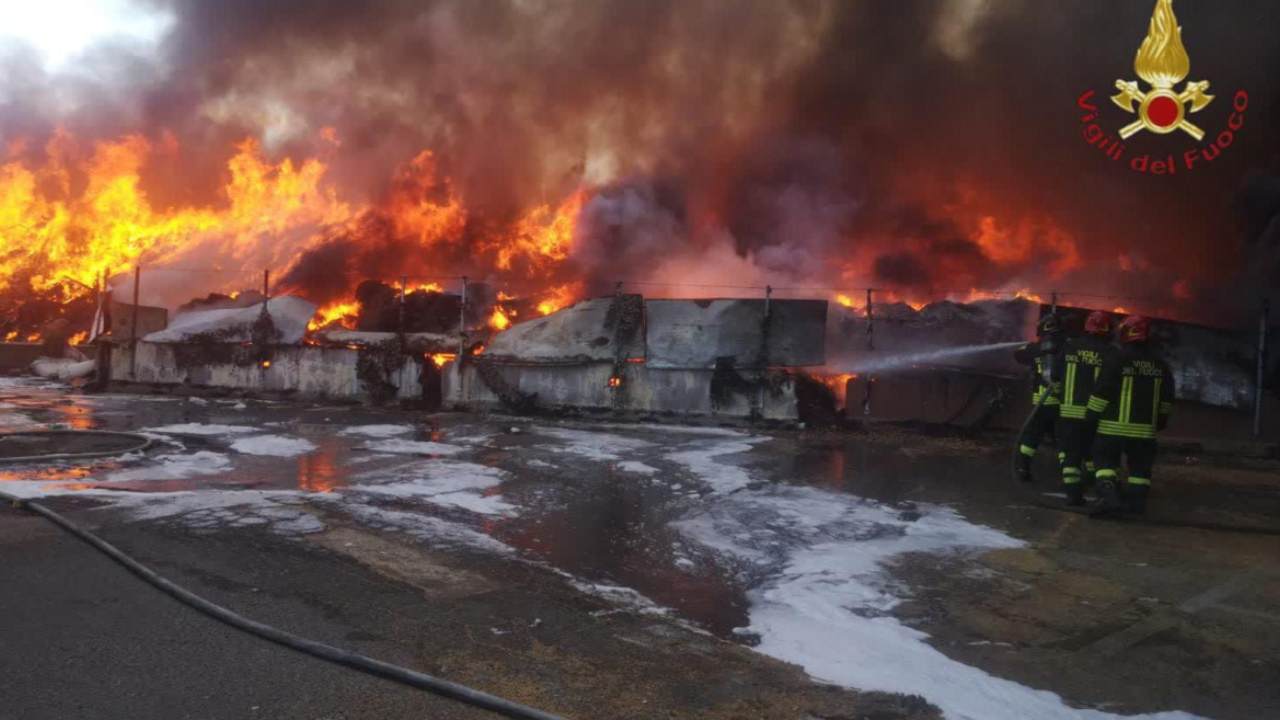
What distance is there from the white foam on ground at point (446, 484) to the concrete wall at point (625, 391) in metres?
4.67

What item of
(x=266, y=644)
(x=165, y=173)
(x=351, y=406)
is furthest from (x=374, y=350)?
(x=165, y=173)

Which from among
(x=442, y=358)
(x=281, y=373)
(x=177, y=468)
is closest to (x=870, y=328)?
(x=442, y=358)

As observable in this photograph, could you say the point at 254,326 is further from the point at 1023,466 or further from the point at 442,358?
the point at 1023,466

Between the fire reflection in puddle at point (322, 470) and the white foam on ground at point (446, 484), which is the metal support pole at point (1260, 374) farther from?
the fire reflection in puddle at point (322, 470)

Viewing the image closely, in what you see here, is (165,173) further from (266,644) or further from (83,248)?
(266,644)

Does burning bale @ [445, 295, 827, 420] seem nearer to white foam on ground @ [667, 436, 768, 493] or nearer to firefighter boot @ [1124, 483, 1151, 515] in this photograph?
white foam on ground @ [667, 436, 768, 493]

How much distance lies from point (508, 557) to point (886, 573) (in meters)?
2.40

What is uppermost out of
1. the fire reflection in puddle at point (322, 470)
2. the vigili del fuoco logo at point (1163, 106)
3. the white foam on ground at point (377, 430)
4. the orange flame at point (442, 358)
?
the vigili del fuoco logo at point (1163, 106)

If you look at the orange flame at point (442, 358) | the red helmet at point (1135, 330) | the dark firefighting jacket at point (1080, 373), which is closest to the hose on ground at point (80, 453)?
the orange flame at point (442, 358)

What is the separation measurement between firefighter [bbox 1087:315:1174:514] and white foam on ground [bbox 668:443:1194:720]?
1.48 m

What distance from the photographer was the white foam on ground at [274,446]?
8562 mm

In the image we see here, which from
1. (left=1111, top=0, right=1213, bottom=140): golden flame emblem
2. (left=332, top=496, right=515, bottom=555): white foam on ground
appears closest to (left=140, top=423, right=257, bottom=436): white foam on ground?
(left=332, top=496, right=515, bottom=555): white foam on ground

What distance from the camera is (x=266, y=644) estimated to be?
3.27 m

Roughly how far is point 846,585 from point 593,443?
608 centimetres
